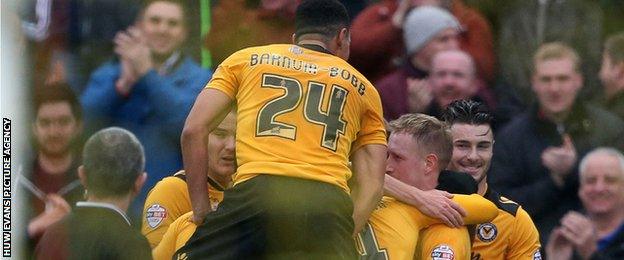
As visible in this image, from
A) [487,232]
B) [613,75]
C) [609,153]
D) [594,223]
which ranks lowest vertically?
A: [594,223]

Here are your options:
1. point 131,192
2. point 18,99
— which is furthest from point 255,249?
point 18,99

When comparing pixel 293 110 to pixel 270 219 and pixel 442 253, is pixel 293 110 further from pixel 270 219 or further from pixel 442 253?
pixel 442 253

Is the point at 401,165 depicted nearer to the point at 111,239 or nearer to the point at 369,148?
the point at 369,148

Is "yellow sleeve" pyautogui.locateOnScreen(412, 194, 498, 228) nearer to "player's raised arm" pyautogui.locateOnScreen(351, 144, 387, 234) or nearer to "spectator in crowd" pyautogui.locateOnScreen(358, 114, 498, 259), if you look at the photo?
"spectator in crowd" pyautogui.locateOnScreen(358, 114, 498, 259)

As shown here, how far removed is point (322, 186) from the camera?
2678 mm

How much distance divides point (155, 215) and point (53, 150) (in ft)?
1.88

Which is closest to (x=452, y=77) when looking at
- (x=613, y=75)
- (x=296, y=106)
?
(x=613, y=75)

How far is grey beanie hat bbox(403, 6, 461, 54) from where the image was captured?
139 inches

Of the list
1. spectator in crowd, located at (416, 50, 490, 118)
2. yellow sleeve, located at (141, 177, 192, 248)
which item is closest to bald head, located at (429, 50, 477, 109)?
spectator in crowd, located at (416, 50, 490, 118)

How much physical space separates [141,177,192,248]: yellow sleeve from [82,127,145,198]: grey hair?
14 cm

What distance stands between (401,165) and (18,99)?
53.5 inches

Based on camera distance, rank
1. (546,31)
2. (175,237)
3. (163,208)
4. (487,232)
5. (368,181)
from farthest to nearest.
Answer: (546,31)
(487,232)
(163,208)
(175,237)
(368,181)

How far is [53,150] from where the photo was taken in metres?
3.57

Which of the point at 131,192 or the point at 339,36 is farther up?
the point at 339,36
